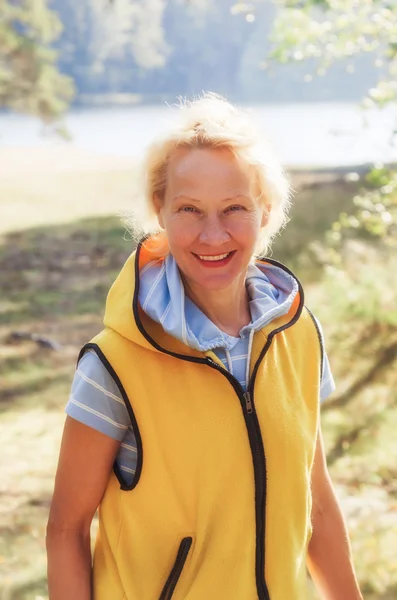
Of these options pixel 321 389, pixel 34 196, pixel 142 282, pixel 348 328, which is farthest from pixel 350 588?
pixel 34 196

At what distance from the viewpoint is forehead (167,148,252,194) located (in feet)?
4.22

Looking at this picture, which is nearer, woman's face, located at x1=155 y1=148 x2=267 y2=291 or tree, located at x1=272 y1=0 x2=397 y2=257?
woman's face, located at x1=155 y1=148 x2=267 y2=291

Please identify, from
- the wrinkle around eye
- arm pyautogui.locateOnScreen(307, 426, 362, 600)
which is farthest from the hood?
arm pyautogui.locateOnScreen(307, 426, 362, 600)

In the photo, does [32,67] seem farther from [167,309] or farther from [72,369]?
[167,309]

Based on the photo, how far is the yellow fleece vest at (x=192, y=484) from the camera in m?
1.21

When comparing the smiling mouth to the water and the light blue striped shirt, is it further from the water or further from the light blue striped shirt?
the water

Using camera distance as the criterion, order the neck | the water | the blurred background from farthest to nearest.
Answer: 1. the water
2. the blurred background
3. the neck

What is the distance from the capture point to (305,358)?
1411mm

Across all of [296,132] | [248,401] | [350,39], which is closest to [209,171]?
[248,401]

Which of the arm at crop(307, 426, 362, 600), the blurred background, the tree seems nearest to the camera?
the arm at crop(307, 426, 362, 600)

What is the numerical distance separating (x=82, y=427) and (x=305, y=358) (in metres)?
0.46

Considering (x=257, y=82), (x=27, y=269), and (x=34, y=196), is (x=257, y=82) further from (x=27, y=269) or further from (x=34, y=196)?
(x=27, y=269)

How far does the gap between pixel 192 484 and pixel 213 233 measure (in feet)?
1.41

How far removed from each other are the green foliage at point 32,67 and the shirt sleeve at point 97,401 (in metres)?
9.71
